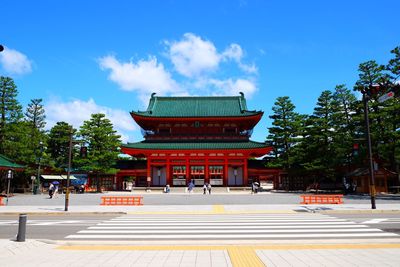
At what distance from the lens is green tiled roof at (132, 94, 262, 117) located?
4788 cm

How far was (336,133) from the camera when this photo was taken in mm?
39656

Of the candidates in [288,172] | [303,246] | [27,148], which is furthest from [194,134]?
[303,246]

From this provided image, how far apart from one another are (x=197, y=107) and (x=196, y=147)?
31.5 feet

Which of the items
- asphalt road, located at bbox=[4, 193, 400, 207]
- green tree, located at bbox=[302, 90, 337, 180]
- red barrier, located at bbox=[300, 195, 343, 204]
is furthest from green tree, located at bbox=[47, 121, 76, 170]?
red barrier, located at bbox=[300, 195, 343, 204]

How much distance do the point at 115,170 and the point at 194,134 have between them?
12.7 m

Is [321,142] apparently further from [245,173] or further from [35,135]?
[35,135]

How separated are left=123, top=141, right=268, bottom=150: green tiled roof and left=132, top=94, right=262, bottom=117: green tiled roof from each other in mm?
4680

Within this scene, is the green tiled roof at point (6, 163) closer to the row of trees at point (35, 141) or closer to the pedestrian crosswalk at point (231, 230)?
the row of trees at point (35, 141)

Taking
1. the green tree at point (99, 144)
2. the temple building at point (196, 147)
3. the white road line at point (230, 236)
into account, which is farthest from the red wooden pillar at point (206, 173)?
the white road line at point (230, 236)

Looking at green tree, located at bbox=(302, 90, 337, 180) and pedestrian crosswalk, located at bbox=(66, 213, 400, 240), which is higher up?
green tree, located at bbox=(302, 90, 337, 180)

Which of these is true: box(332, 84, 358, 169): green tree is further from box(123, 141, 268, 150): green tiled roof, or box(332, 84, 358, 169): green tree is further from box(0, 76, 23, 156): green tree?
box(0, 76, 23, 156): green tree

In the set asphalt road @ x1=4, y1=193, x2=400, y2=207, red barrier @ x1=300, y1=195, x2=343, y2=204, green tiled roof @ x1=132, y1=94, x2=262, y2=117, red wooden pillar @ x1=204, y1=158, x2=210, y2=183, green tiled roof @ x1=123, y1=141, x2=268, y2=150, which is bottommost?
asphalt road @ x1=4, y1=193, x2=400, y2=207

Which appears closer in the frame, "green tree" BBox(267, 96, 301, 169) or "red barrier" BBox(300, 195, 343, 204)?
"red barrier" BBox(300, 195, 343, 204)

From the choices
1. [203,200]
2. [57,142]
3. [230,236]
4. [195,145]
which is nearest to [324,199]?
[203,200]
